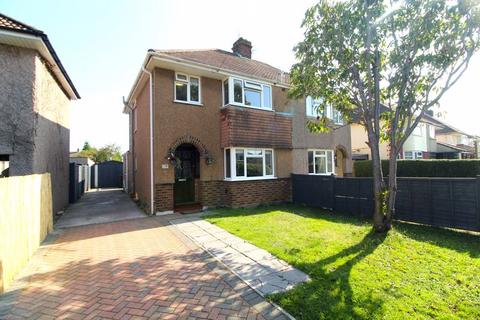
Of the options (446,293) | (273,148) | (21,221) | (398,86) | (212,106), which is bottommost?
(446,293)

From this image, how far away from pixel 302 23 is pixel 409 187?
609cm

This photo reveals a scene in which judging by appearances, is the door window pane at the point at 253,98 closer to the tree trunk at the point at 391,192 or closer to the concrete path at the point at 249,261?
the concrete path at the point at 249,261

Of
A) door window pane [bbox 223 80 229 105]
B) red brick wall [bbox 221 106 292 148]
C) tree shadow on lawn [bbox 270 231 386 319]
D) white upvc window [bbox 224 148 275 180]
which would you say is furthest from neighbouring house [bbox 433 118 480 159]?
tree shadow on lawn [bbox 270 231 386 319]

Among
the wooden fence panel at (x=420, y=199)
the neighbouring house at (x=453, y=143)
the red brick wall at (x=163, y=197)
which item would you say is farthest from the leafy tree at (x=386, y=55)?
the neighbouring house at (x=453, y=143)

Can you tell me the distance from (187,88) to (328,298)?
974cm

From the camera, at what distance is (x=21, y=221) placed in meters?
4.90

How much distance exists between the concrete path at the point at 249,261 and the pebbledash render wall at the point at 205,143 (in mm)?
3461

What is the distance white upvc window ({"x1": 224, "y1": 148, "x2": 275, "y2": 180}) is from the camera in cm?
1130

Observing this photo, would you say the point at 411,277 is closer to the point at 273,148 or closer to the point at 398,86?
the point at 398,86

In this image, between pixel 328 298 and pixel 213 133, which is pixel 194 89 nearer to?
pixel 213 133

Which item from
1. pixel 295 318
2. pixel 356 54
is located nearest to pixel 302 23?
pixel 356 54

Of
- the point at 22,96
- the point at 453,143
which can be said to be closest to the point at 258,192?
the point at 22,96

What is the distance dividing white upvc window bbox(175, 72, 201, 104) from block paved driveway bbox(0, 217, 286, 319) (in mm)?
6619

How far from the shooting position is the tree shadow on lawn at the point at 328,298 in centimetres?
321
